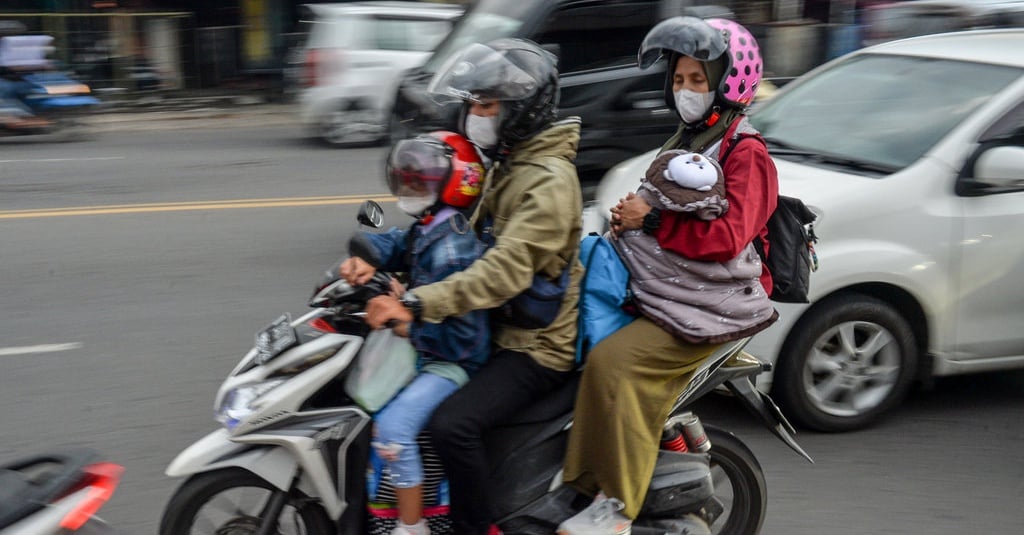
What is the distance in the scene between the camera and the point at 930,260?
4875 millimetres

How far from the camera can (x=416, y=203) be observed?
3.18 m

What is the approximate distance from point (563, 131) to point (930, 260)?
7.59ft

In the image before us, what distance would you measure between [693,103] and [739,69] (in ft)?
0.57

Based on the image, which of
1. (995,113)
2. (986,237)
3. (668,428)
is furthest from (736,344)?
(995,113)

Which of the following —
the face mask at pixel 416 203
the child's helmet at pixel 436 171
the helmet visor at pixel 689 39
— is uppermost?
the helmet visor at pixel 689 39

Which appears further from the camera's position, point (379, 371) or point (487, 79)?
point (379, 371)

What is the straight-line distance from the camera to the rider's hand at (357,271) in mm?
3107

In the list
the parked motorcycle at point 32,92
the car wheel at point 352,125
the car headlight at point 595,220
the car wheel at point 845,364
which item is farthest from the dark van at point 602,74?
the parked motorcycle at point 32,92

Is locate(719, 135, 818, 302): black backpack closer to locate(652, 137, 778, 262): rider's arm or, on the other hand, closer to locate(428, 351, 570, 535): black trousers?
locate(652, 137, 778, 262): rider's arm

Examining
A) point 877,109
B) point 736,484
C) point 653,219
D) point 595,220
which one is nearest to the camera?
point 653,219

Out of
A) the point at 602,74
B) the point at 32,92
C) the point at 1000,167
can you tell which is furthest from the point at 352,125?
the point at 1000,167

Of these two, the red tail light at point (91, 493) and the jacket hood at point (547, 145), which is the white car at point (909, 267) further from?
the red tail light at point (91, 493)

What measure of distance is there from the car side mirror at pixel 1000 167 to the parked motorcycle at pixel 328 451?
1.89 meters

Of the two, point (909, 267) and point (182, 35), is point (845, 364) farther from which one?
point (182, 35)
